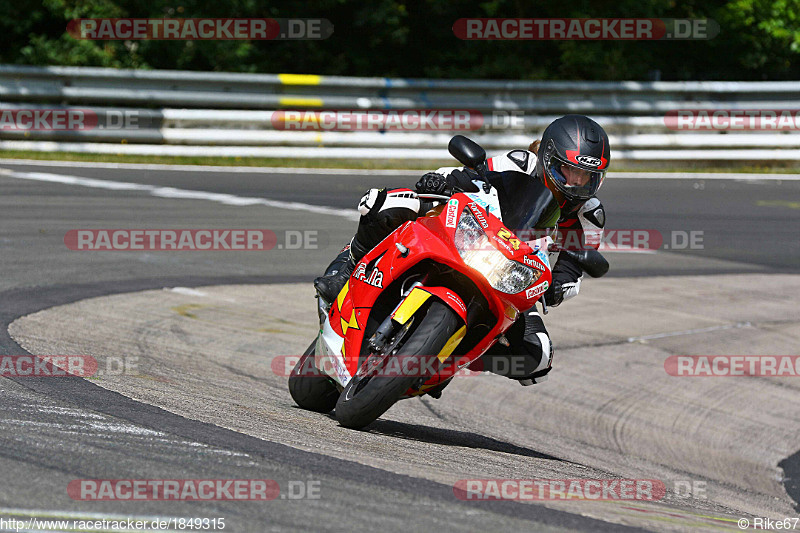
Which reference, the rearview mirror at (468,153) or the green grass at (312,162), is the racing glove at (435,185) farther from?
the green grass at (312,162)

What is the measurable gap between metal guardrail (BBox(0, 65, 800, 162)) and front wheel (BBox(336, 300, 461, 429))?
12.2 meters

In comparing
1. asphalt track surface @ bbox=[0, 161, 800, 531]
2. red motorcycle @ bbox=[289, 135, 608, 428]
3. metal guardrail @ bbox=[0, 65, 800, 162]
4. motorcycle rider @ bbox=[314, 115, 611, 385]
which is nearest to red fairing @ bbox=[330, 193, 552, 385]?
red motorcycle @ bbox=[289, 135, 608, 428]

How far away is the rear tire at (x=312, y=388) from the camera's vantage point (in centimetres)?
570

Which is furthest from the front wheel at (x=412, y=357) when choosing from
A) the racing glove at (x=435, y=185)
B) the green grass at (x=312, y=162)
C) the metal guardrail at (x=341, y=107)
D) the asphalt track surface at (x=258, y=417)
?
the metal guardrail at (x=341, y=107)

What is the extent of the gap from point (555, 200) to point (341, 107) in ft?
40.6

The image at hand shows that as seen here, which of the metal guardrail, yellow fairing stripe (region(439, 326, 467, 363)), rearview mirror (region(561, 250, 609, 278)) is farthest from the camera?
the metal guardrail

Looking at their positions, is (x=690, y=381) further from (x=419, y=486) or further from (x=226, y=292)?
(x=419, y=486)

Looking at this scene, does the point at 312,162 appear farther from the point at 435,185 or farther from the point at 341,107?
the point at 435,185

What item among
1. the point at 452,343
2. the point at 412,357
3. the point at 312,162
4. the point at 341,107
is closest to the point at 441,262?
the point at 452,343

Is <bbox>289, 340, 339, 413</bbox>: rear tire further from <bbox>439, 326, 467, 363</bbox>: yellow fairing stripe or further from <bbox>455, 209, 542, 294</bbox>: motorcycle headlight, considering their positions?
<bbox>455, 209, 542, 294</bbox>: motorcycle headlight

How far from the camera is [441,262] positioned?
4.80 meters

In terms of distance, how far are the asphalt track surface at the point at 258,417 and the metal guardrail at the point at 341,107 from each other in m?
1.54

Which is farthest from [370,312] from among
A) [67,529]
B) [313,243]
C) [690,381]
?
[313,243]

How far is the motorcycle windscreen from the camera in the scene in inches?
198
